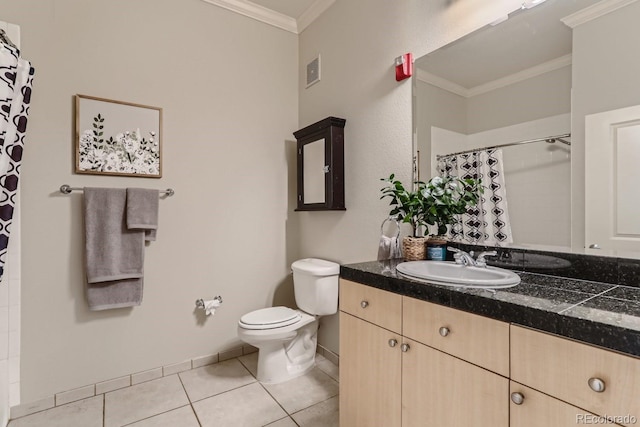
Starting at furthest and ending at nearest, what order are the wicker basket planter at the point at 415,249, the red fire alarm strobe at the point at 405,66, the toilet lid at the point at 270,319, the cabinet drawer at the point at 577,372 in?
1. the toilet lid at the point at 270,319
2. the red fire alarm strobe at the point at 405,66
3. the wicker basket planter at the point at 415,249
4. the cabinet drawer at the point at 577,372

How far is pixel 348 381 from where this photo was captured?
1368mm

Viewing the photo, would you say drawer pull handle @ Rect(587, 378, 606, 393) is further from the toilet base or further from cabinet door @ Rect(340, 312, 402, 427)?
the toilet base

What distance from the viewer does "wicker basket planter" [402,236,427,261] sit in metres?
1.52

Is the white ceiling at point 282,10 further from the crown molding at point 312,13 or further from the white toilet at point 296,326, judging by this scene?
the white toilet at point 296,326

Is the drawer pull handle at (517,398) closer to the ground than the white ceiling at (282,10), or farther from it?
closer to the ground

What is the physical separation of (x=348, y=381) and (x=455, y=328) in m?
0.64

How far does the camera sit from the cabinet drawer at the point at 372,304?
1.15 metres

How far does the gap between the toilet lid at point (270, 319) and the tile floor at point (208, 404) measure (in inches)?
15.7

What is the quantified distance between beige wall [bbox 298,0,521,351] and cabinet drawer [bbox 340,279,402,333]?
2.12ft

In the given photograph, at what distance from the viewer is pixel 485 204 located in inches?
57.3

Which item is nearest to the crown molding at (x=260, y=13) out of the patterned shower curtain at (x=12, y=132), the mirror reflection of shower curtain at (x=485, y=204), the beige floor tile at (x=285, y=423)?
the patterned shower curtain at (x=12, y=132)

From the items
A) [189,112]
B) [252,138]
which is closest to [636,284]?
[252,138]

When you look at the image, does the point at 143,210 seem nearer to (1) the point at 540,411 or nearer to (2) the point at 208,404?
(2) the point at 208,404

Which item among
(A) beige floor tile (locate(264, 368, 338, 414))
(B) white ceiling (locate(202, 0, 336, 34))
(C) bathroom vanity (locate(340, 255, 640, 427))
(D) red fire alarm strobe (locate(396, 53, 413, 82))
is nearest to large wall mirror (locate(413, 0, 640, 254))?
(D) red fire alarm strobe (locate(396, 53, 413, 82))
